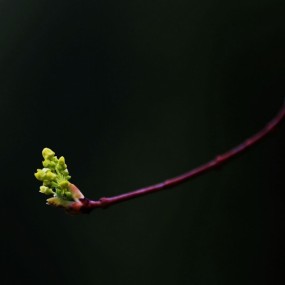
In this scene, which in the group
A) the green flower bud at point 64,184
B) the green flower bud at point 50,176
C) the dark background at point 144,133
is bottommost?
the green flower bud at point 64,184

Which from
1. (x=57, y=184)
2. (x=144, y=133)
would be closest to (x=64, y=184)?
(x=57, y=184)

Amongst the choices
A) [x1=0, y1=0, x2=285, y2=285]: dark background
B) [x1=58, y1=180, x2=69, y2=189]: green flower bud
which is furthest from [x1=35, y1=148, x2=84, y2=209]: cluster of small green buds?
[x1=0, y1=0, x2=285, y2=285]: dark background

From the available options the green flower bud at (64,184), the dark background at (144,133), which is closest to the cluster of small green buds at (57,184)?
the green flower bud at (64,184)

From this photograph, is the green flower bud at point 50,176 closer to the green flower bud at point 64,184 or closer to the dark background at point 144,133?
the green flower bud at point 64,184

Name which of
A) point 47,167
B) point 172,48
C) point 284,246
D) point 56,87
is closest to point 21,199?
point 56,87

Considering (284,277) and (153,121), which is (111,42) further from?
(284,277)

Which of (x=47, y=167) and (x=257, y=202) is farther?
(x=257, y=202)
